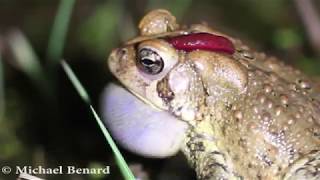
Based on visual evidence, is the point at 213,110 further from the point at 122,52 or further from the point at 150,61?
the point at 122,52

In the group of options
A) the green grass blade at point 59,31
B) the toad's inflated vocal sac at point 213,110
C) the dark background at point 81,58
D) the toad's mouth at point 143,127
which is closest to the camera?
the toad's inflated vocal sac at point 213,110

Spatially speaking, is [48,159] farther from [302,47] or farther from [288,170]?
[302,47]

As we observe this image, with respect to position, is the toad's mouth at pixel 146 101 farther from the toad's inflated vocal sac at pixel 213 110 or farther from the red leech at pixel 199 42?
the red leech at pixel 199 42

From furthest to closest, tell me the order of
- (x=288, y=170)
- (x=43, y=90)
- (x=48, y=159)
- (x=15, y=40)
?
(x=15, y=40)
(x=43, y=90)
(x=48, y=159)
(x=288, y=170)

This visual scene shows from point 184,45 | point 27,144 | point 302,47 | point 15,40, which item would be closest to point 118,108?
point 184,45

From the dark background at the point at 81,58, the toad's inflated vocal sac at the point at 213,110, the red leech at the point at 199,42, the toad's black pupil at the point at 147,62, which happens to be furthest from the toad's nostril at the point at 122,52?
the dark background at the point at 81,58

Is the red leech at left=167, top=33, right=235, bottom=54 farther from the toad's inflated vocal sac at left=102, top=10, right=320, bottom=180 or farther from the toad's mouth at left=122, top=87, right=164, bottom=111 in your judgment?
the toad's mouth at left=122, top=87, right=164, bottom=111
